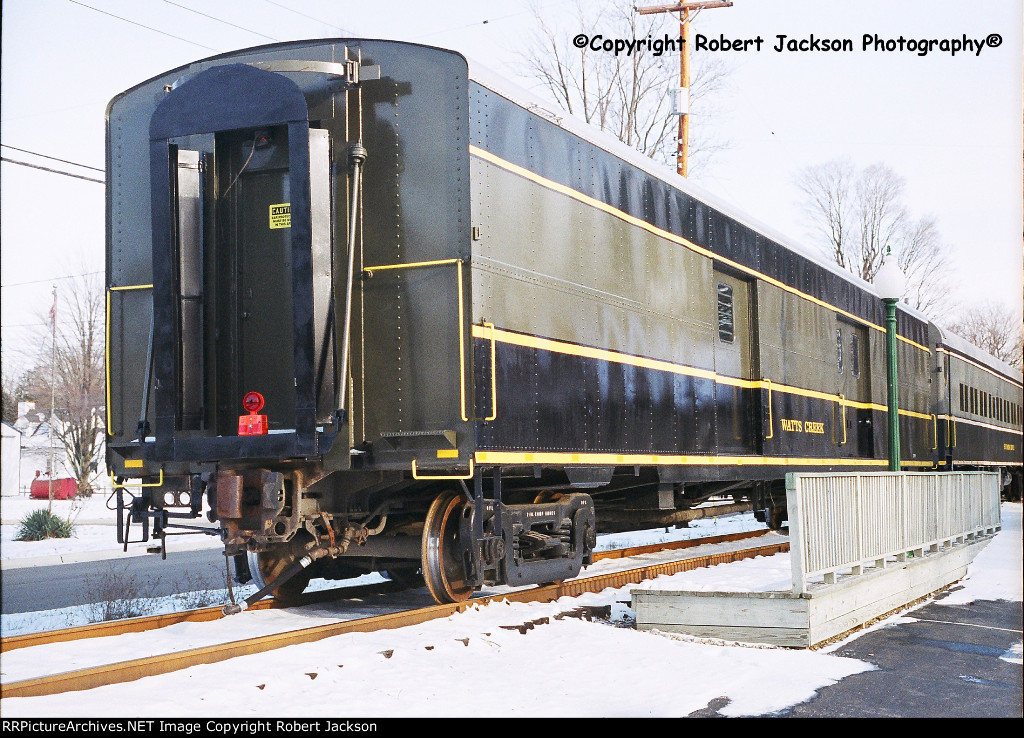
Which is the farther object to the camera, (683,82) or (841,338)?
(683,82)

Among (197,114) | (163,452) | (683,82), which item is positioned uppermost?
(683,82)

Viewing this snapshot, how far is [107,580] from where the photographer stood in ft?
35.2

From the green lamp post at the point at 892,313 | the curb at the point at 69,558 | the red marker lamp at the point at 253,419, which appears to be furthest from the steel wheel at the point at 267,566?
the green lamp post at the point at 892,313

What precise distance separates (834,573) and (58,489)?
39342 mm

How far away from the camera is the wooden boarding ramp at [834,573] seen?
7.54 m

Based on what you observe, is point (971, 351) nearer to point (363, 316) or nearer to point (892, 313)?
point (892, 313)

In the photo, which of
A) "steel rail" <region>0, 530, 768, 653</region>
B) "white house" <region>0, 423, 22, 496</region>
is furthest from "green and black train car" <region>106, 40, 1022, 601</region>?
"white house" <region>0, 423, 22, 496</region>

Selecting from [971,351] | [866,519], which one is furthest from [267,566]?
[971,351]

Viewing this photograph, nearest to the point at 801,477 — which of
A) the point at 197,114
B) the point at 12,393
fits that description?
the point at 197,114

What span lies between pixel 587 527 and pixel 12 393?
5461 cm

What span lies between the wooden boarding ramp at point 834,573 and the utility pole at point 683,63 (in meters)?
11.3

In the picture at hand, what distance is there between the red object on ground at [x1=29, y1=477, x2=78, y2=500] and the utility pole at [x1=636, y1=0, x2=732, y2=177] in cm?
2913
